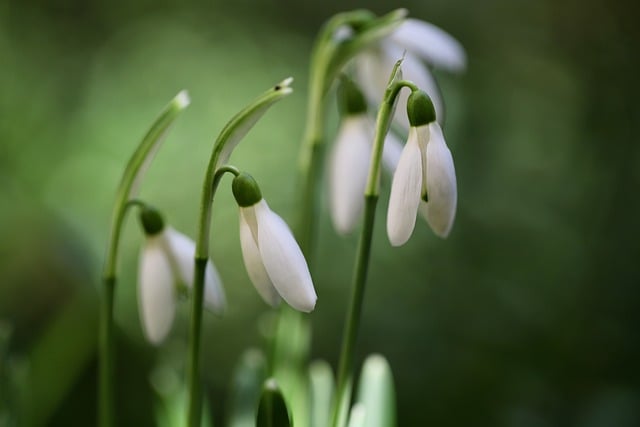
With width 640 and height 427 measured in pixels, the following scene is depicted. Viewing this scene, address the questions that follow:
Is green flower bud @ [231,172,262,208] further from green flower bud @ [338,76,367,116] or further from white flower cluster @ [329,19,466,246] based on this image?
green flower bud @ [338,76,367,116]

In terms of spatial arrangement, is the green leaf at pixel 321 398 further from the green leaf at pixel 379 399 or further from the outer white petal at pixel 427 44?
the outer white petal at pixel 427 44

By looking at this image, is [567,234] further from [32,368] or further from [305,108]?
[32,368]

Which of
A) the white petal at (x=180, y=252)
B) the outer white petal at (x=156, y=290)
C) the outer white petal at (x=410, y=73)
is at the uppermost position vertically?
the outer white petal at (x=410, y=73)

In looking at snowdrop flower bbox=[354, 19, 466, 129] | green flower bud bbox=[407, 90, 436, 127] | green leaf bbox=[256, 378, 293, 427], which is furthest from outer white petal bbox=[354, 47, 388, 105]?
green leaf bbox=[256, 378, 293, 427]

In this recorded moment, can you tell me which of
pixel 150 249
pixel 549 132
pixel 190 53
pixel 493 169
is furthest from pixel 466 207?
pixel 150 249

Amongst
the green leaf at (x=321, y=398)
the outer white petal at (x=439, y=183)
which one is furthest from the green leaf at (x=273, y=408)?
the green leaf at (x=321, y=398)

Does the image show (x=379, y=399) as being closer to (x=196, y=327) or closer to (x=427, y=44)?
(x=196, y=327)
